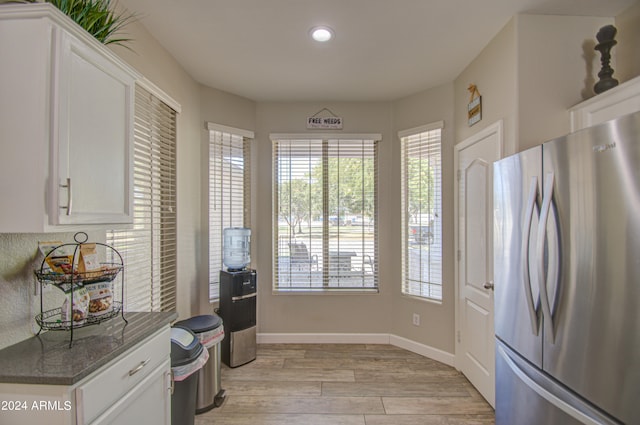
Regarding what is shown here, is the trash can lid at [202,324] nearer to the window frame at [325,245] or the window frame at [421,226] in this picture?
the window frame at [325,245]

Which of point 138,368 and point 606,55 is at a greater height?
point 606,55

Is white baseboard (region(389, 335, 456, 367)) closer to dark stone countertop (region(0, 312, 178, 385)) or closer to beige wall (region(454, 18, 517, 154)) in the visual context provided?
beige wall (region(454, 18, 517, 154))

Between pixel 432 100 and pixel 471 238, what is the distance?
147 centimetres

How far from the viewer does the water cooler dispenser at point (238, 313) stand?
9.23 feet

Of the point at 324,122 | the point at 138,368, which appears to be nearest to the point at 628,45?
the point at 324,122

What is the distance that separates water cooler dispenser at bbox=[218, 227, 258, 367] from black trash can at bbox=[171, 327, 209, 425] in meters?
0.92

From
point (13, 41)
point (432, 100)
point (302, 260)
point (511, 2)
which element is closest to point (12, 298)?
point (13, 41)

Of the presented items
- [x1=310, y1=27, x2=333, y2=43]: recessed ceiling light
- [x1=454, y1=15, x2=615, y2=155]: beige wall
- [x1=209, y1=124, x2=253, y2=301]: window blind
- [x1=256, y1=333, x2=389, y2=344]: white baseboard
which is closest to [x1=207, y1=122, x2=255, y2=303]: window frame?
[x1=209, y1=124, x2=253, y2=301]: window blind

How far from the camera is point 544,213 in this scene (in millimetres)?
1291

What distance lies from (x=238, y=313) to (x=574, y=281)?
254 centimetres

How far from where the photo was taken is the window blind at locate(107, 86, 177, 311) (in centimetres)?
200

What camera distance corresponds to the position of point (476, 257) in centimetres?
244

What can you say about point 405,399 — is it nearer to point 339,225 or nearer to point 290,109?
point 339,225

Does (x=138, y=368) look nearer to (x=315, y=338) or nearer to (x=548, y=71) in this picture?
(x=315, y=338)
